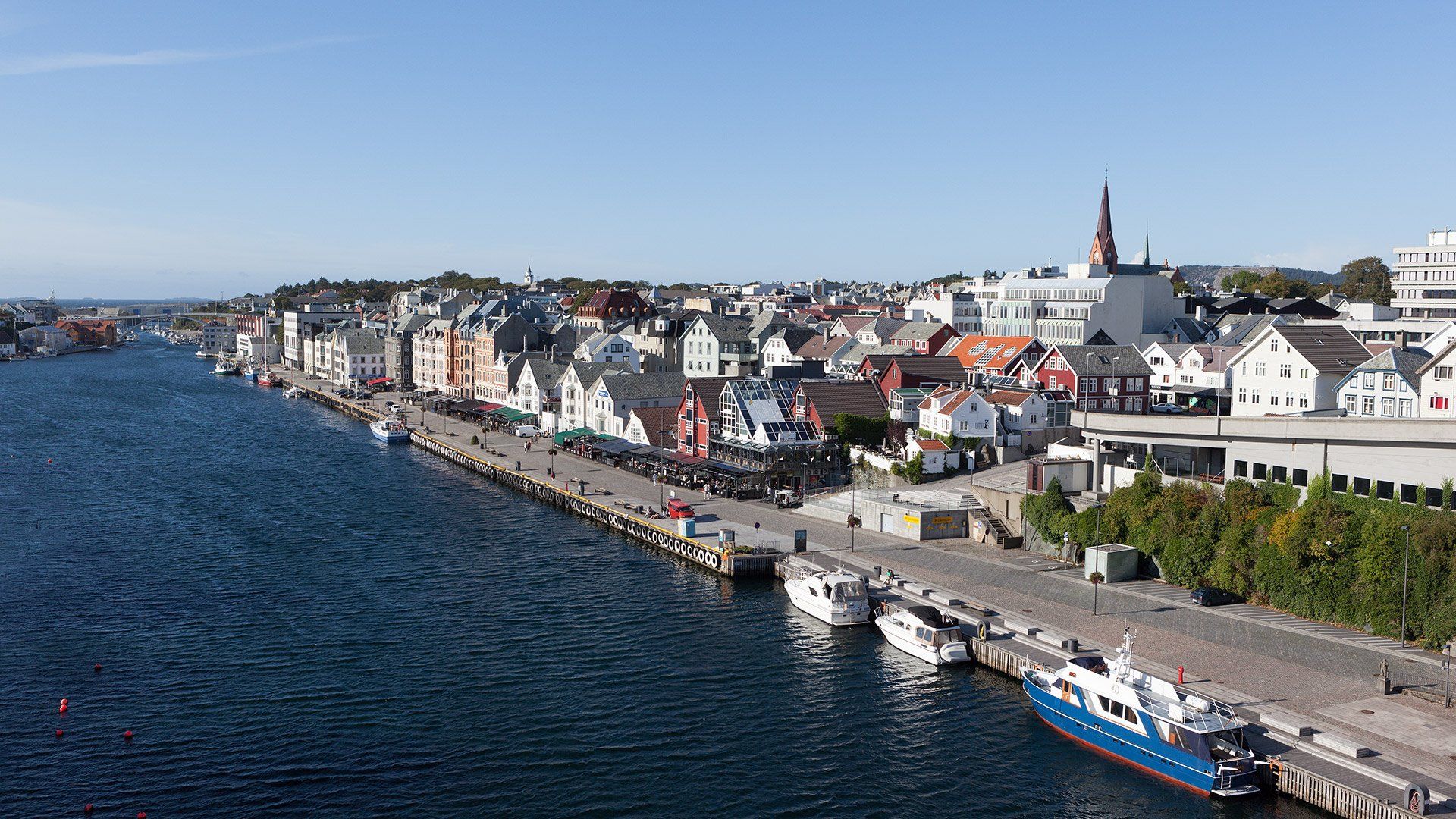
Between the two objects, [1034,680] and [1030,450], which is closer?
[1034,680]

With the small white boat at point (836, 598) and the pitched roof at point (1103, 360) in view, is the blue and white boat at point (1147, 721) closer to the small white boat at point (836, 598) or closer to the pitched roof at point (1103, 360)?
the small white boat at point (836, 598)

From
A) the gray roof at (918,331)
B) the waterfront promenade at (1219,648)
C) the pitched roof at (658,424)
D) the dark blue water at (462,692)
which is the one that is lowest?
the dark blue water at (462,692)

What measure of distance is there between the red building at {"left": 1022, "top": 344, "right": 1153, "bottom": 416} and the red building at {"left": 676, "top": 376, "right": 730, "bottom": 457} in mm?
24703

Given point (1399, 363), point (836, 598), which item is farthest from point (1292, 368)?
point (836, 598)

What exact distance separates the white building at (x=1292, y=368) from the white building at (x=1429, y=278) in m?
39.0

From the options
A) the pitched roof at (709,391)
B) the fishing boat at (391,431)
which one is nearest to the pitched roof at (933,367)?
the pitched roof at (709,391)

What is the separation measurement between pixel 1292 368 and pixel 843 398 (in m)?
29.8

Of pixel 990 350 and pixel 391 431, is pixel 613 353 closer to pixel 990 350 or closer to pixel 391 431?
pixel 391 431

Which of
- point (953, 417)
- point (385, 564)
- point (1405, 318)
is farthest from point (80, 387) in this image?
point (1405, 318)

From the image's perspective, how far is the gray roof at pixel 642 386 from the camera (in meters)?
95.1

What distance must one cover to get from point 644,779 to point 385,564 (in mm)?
29925

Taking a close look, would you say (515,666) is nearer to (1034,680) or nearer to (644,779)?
(644,779)

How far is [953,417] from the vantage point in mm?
73812

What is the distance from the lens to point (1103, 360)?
3241 inches
